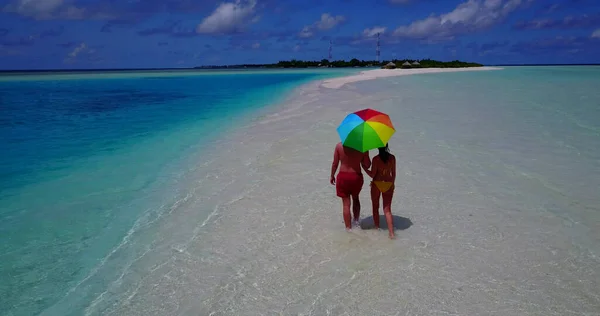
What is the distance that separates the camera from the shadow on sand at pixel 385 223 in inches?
228

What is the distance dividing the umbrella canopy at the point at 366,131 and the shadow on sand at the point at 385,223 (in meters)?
1.47

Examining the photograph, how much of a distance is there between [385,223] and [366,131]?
1719 millimetres

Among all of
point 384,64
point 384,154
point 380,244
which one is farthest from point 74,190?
point 384,64

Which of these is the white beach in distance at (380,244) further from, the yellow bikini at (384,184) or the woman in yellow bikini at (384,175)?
the yellow bikini at (384,184)

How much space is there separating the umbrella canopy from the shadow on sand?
1468 mm

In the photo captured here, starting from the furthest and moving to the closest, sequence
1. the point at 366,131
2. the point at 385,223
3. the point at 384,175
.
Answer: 1. the point at 385,223
2. the point at 384,175
3. the point at 366,131

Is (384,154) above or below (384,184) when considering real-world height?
above

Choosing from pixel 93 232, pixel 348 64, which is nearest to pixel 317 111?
pixel 93 232

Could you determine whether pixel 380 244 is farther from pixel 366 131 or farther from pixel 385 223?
pixel 366 131

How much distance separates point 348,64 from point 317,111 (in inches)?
6121

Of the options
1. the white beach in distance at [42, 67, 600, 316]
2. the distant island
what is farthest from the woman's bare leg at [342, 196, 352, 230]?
the distant island

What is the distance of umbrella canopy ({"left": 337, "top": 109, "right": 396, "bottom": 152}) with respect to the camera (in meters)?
4.74

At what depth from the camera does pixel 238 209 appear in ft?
21.9

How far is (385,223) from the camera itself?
232 inches
